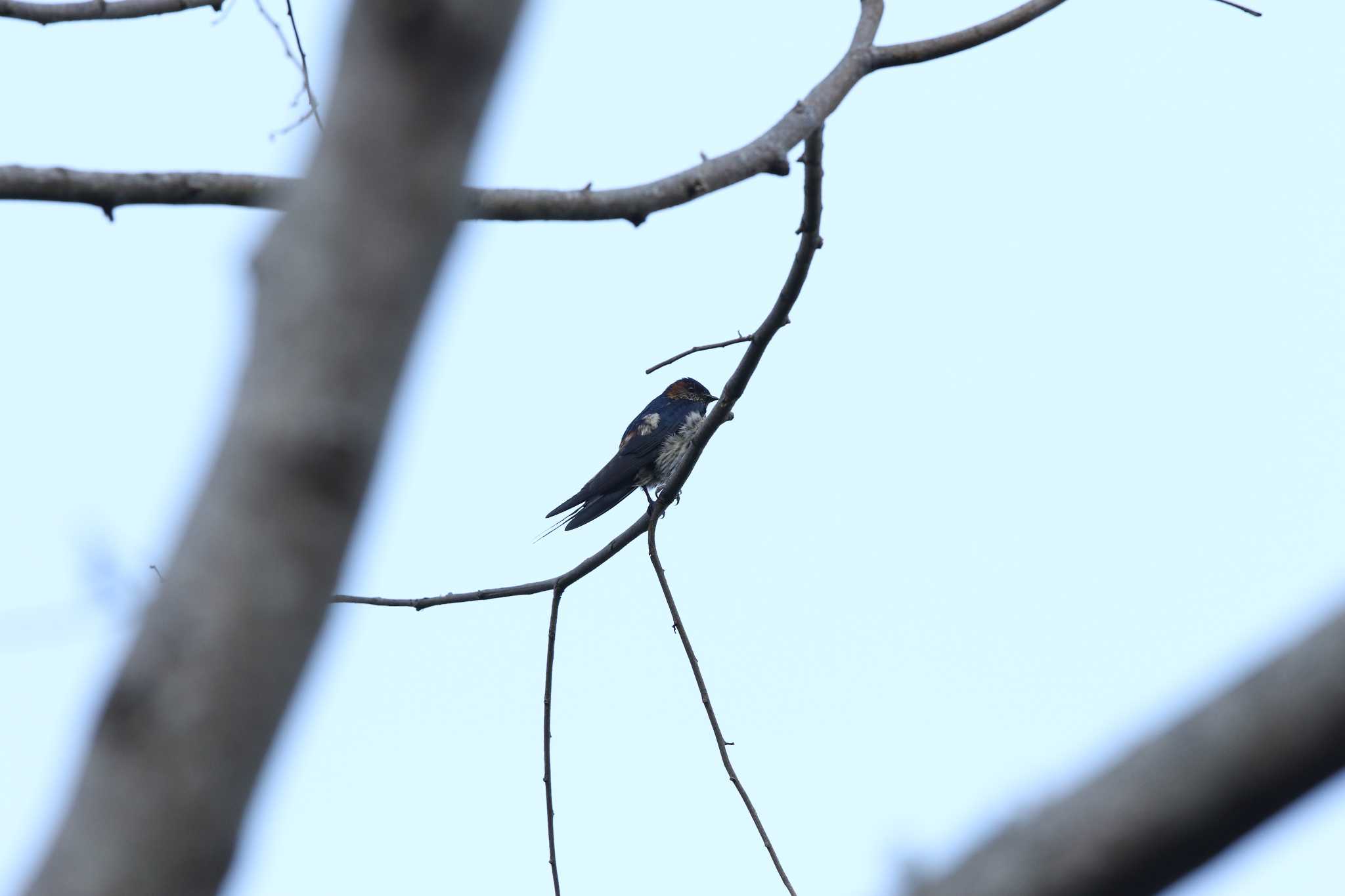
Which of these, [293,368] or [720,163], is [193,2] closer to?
[720,163]

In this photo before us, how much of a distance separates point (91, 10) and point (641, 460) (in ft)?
22.3

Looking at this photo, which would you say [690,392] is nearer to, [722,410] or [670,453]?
[670,453]

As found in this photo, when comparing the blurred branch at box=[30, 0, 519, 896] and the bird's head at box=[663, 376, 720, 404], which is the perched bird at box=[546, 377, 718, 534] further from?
the blurred branch at box=[30, 0, 519, 896]

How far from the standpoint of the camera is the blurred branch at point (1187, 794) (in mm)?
755

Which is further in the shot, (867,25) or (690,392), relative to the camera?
(690,392)

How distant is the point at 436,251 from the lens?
3.65 feet

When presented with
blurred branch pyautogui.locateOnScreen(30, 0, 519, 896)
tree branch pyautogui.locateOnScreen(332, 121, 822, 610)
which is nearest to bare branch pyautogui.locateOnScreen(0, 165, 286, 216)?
tree branch pyautogui.locateOnScreen(332, 121, 822, 610)

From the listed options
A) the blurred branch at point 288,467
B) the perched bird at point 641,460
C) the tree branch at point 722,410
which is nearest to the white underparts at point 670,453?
the perched bird at point 641,460

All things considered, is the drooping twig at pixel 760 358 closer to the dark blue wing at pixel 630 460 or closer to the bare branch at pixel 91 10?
the bare branch at pixel 91 10

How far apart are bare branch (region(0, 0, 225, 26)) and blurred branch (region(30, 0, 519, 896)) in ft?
11.1

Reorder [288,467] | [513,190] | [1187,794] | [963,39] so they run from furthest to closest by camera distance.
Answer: [963,39] → [513,190] → [288,467] → [1187,794]

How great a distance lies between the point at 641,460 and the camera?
10516 mm

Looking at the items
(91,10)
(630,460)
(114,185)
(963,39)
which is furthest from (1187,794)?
(630,460)

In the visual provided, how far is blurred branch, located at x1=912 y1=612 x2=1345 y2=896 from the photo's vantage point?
0.76 meters
